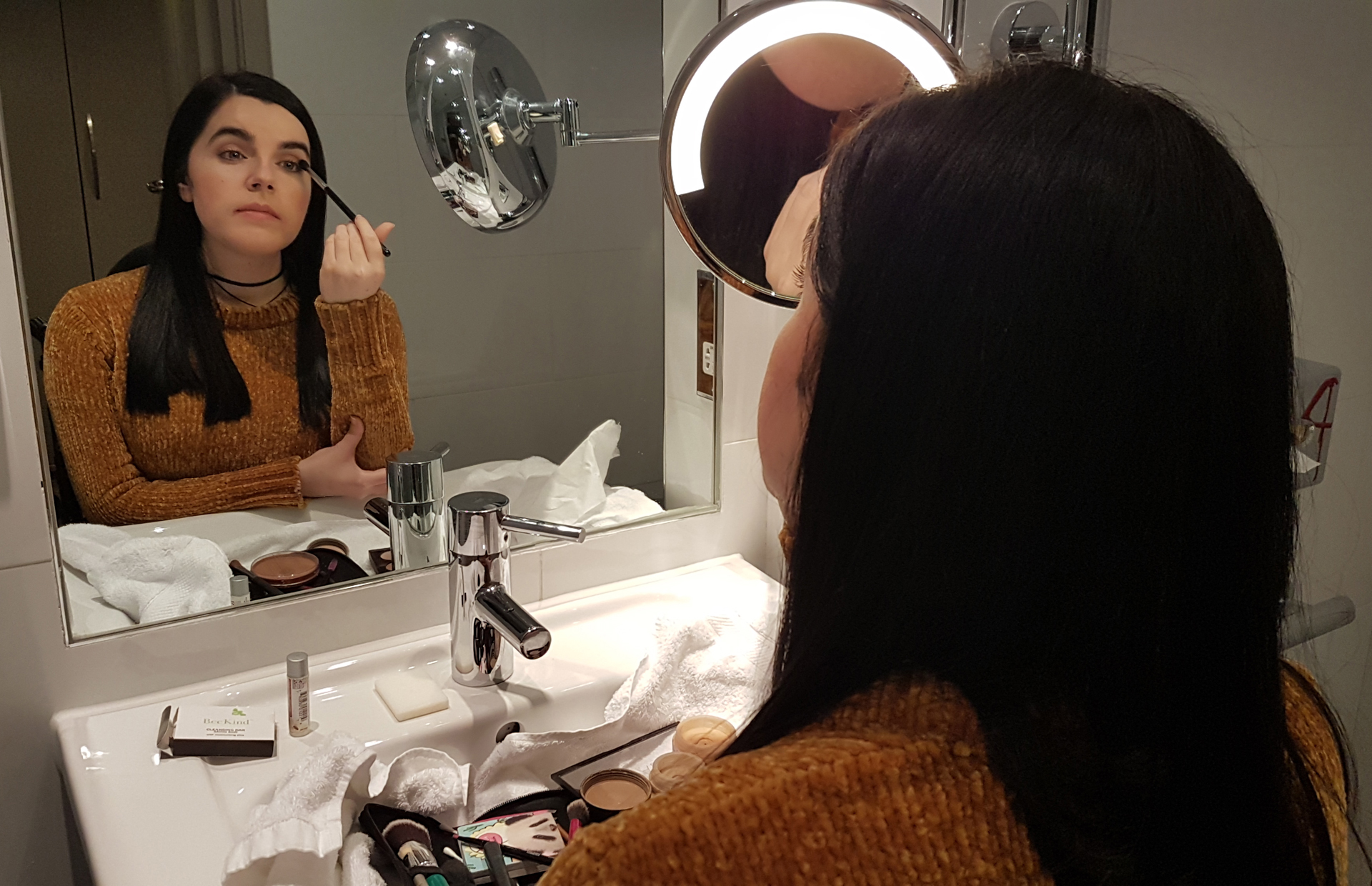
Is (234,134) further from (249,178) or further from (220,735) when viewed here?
(220,735)

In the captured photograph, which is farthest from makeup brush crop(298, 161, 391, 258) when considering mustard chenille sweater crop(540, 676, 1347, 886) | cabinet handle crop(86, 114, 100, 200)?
mustard chenille sweater crop(540, 676, 1347, 886)

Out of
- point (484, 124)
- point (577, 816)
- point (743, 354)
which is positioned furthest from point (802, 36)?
point (577, 816)

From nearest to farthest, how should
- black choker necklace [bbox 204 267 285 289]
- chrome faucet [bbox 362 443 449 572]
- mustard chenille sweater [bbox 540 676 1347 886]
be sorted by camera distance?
mustard chenille sweater [bbox 540 676 1347 886], black choker necklace [bbox 204 267 285 289], chrome faucet [bbox 362 443 449 572]

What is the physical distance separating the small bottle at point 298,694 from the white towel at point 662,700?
156 mm

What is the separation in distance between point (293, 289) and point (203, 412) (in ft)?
0.44

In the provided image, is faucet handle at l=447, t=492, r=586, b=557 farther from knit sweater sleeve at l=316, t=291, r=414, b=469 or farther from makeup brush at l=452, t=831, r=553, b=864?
makeup brush at l=452, t=831, r=553, b=864

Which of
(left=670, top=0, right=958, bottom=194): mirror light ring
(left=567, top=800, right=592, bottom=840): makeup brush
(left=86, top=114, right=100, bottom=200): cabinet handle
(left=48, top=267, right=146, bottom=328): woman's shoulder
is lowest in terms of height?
(left=567, top=800, right=592, bottom=840): makeup brush

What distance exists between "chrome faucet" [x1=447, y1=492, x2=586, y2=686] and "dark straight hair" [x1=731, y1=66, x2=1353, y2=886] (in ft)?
1.54

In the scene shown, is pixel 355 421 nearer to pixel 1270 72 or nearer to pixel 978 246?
pixel 978 246

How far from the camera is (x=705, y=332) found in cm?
119

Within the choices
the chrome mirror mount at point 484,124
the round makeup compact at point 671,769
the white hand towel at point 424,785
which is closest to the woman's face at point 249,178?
the chrome mirror mount at point 484,124

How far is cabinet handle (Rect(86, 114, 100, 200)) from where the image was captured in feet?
2.68

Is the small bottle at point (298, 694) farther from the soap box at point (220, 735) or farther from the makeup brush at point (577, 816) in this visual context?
the makeup brush at point (577, 816)

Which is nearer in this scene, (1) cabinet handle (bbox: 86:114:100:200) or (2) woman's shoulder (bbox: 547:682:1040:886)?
(2) woman's shoulder (bbox: 547:682:1040:886)
